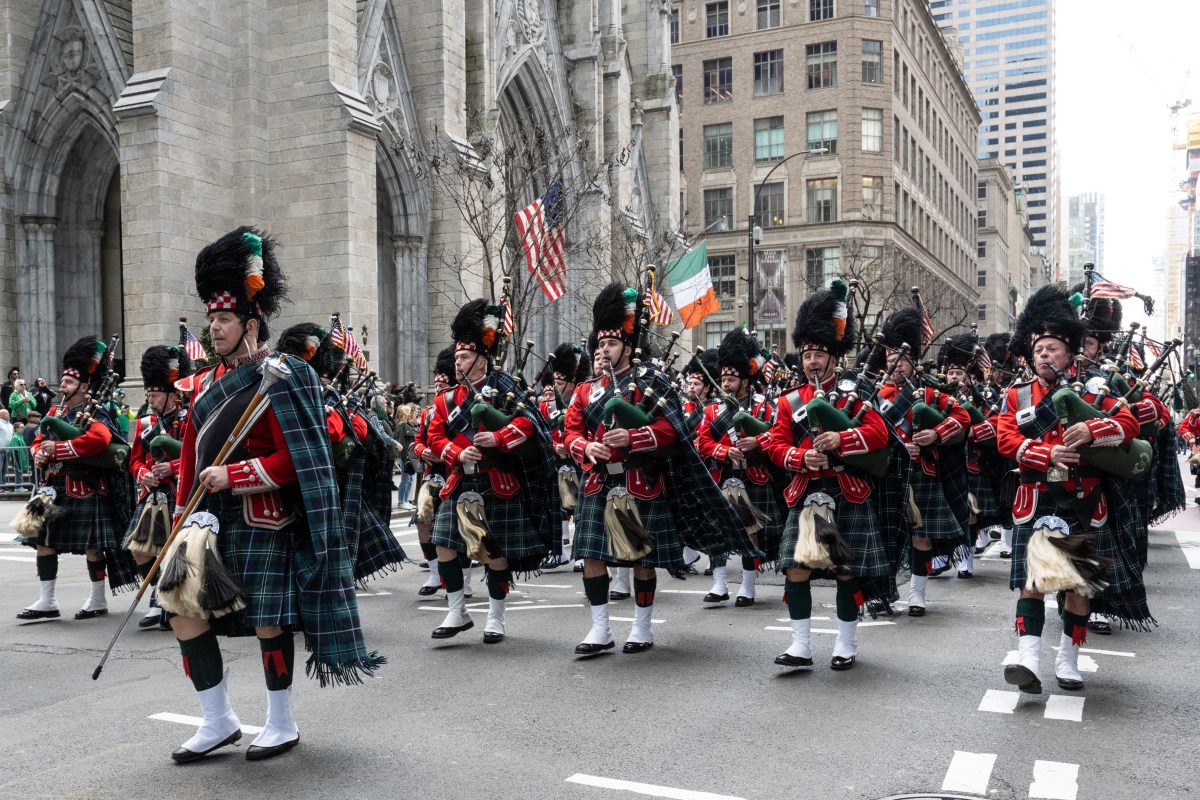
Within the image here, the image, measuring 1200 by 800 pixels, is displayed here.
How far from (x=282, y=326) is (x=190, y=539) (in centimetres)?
1803

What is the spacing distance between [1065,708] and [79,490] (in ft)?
22.7

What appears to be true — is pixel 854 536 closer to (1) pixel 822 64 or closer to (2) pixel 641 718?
(2) pixel 641 718

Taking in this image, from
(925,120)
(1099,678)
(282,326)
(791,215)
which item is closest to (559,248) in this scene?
(282,326)

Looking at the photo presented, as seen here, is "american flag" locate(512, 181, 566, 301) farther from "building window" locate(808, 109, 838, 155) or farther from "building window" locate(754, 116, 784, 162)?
"building window" locate(754, 116, 784, 162)

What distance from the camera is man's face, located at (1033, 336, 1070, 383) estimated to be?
19.4 ft

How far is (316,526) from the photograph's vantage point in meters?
4.65

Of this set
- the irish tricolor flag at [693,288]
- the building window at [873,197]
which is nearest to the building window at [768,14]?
the building window at [873,197]

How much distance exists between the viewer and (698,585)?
389 inches

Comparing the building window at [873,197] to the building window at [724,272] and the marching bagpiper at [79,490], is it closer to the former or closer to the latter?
the building window at [724,272]

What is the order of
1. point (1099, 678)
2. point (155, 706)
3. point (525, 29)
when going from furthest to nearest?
point (525, 29)
point (1099, 678)
point (155, 706)

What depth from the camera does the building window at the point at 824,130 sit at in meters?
55.8

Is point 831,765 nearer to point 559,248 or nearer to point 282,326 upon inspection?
point 559,248

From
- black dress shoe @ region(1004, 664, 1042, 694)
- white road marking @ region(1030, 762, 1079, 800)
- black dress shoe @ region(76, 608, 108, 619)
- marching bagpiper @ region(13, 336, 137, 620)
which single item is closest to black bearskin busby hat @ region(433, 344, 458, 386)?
marching bagpiper @ region(13, 336, 137, 620)

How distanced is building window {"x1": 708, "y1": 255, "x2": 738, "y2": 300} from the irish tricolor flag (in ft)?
124
